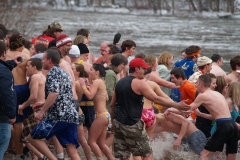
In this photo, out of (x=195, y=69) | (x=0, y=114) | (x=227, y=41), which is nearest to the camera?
(x=0, y=114)

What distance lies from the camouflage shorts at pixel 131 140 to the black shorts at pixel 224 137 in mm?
1083

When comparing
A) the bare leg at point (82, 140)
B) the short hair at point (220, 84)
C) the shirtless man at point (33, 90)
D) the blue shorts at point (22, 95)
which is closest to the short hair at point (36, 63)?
the shirtless man at point (33, 90)

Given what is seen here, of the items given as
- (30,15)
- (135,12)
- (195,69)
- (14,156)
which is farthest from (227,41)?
(135,12)

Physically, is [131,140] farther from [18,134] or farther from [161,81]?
[161,81]

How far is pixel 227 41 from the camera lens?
46.9m

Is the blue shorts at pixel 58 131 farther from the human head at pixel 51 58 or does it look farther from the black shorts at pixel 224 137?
the black shorts at pixel 224 137

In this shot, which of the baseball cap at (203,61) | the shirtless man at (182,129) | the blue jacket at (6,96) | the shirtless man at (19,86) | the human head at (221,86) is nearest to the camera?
the blue jacket at (6,96)

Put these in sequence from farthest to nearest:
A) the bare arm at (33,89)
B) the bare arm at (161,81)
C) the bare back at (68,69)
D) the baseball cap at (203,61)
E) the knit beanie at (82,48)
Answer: the baseball cap at (203,61) < the bare arm at (161,81) < the knit beanie at (82,48) < the bare arm at (33,89) < the bare back at (68,69)

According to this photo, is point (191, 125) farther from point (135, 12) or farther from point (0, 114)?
point (135, 12)

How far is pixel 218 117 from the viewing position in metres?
9.70

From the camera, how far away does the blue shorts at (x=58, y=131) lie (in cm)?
874

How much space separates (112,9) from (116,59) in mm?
92846

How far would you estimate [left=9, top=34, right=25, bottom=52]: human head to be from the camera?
9875 mm

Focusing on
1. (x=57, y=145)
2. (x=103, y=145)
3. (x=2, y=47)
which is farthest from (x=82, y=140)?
(x=2, y=47)
